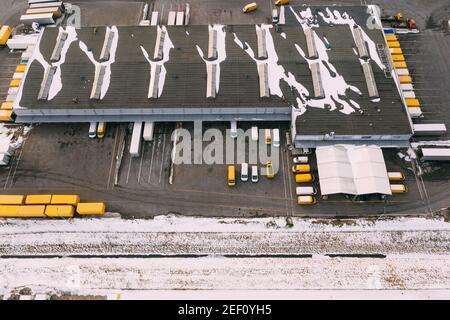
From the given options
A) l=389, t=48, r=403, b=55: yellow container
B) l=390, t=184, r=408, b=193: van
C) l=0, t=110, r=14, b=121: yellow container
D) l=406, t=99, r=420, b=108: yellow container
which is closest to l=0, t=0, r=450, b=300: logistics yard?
l=390, t=184, r=408, b=193: van

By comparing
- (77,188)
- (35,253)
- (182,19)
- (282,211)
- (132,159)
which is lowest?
(35,253)

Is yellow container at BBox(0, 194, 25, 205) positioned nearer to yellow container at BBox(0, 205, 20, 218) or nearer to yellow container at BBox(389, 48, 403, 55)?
yellow container at BBox(0, 205, 20, 218)

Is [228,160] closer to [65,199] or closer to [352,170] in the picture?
[352,170]

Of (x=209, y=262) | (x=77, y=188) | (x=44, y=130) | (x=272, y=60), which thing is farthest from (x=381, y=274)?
(x=44, y=130)

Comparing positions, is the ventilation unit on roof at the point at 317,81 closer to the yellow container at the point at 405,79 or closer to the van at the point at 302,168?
the van at the point at 302,168

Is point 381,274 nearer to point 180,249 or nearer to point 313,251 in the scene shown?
point 313,251

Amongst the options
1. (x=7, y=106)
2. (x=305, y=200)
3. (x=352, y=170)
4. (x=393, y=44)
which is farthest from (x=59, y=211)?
(x=393, y=44)
